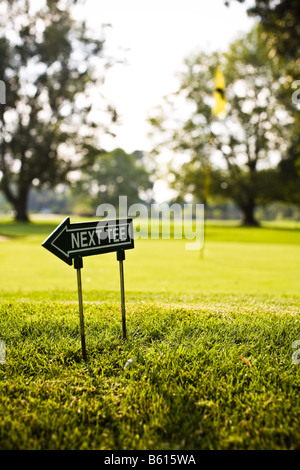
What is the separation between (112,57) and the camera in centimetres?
3700

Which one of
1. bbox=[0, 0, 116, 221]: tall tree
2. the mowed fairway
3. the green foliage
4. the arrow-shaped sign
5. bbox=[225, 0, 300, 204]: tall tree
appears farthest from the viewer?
the green foliage

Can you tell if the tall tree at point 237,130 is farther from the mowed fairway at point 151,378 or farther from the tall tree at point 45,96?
the mowed fairway at point 151,378

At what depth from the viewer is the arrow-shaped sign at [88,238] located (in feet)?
10.3

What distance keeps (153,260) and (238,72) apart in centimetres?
3793

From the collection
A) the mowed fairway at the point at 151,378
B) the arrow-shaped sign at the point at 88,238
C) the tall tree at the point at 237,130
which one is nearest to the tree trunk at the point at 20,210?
the tall tree at the point at 237,130

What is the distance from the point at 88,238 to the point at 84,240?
5cm

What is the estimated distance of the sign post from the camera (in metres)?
3.15

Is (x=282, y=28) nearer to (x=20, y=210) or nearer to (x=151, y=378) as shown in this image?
(x=151, y=378)

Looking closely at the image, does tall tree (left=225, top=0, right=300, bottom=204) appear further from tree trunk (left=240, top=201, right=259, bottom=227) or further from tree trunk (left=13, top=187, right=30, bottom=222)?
tree trunk (left=13, top=187, right=30, bottom=222)

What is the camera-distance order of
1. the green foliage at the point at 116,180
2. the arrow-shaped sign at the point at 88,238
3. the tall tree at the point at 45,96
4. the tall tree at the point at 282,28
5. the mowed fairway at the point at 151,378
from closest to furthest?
the mowed fairway at the point at 151,378 → the arrow-shaped sign at the point at 88,238 → the tall tree at the point at 282,28 → the tall tree at the point at 45,96 → the green foliage at the point at 116,180

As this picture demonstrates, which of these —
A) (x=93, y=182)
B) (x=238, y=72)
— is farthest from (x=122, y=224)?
(x=93, y=182)

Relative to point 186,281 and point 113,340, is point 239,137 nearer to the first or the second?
point 186,281

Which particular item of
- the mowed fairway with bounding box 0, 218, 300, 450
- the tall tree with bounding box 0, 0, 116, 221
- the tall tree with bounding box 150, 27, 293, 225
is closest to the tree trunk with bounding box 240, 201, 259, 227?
the tall tree with bounding box 150, 27, 293, 225

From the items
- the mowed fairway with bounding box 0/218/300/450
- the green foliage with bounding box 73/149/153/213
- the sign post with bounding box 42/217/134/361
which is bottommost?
the mowed fairway with bounding box 0/218/300/450
